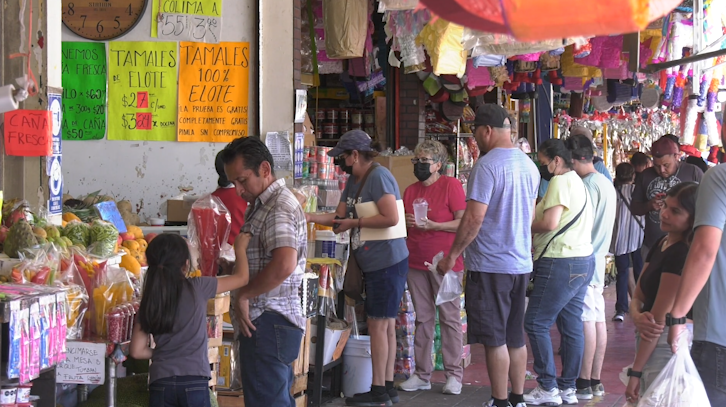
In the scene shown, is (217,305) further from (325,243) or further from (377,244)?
(325,243)

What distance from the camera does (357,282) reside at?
624 cm

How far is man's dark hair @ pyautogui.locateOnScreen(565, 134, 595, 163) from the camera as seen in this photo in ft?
22.2

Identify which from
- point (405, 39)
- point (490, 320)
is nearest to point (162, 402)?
point (490, 320)

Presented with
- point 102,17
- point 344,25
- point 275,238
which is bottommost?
point 275,238

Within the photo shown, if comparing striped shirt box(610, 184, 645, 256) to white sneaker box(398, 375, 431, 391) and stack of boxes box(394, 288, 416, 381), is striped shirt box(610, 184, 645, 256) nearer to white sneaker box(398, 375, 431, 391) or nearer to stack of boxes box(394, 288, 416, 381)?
stack of boxes box(394, 288, 416, 381)

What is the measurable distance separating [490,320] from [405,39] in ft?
11.2

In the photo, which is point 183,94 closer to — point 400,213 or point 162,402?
point 400,213

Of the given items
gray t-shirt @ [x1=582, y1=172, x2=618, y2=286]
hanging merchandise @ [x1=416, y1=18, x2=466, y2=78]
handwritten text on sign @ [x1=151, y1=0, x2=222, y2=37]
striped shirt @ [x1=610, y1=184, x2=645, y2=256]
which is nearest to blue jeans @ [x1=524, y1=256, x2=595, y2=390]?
gray t-shirt @ [x1=582, y1=172, x2=618, y2=286]

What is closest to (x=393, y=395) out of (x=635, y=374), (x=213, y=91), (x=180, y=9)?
(x=635, y=374)

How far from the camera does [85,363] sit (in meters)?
3.98

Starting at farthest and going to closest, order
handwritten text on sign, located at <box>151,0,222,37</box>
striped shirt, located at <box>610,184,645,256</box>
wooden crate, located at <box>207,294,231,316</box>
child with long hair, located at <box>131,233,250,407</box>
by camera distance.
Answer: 1. striped shirt, located at <box>610,184,645,256</box>
2. handwritten text on sign, located at <box>151,0,222,37</box>
3. wooden crate, located at <box>207,294,231,316</box>
4. child with long hair, located at <box>131,233,250,407</box>

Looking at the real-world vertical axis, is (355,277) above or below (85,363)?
above

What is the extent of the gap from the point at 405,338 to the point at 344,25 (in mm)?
3175

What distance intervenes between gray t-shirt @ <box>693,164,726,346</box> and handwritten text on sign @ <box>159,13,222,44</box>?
4556 mm
